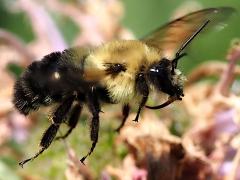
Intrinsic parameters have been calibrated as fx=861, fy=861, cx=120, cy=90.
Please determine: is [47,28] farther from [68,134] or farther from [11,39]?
[68,134]

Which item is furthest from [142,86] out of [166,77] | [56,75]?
[56,75]

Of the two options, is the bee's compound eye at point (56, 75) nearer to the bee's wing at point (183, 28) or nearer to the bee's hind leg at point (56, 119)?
the bee's hind leg at point (56, 119)

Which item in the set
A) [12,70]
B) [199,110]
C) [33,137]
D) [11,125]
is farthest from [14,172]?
[12,70]

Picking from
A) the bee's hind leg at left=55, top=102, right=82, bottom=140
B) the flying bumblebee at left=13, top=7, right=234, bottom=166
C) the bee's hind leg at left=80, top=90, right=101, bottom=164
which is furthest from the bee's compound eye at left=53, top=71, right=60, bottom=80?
the bee's hind leg at left=55, top=102, right=82, bottom=140

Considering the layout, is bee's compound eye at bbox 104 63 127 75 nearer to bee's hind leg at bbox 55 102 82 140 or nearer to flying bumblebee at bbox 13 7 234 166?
flying bumblebee at bbox 13 7 234 166

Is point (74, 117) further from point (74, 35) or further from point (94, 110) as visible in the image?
point (74, 35)

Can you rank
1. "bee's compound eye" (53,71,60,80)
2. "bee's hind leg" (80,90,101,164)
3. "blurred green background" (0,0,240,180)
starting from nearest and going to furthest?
"bee's compound eye" (53,71,60,80), "bee's hind leg" (80,90,101,164), "blurred green background" (0,0,240,180)
